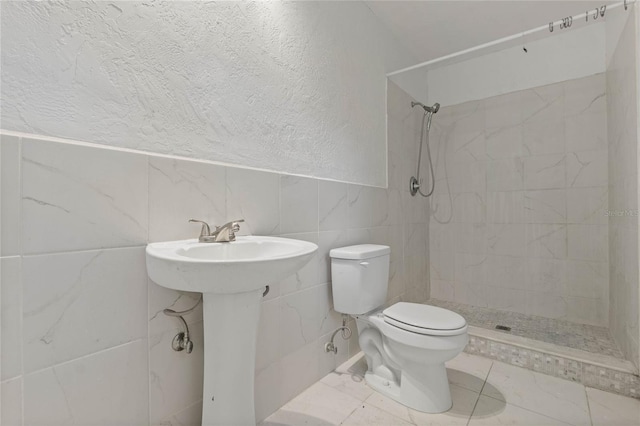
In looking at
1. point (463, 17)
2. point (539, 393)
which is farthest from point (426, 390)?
point (463, 17)

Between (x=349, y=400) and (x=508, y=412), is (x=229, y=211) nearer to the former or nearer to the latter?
(x=349, y=400)

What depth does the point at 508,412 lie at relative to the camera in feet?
4.59

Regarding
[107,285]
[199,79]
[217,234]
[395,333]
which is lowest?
[395,333]

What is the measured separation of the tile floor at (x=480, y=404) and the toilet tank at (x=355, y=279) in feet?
1.36

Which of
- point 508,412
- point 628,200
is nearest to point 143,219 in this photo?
point 508,412

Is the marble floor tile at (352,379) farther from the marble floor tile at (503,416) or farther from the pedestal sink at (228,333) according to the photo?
the pedestal sink at (228,333)

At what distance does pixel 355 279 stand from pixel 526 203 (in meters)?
1.85

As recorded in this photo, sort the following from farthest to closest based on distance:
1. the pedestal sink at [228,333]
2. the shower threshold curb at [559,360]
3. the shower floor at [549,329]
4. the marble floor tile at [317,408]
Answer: the shower floor at [549,329], the shower threshold curb at [559,360], the marble floor tile at [317,408], the pedestal sink at [228,333]

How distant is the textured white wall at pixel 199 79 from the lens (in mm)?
783

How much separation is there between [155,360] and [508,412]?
157cm

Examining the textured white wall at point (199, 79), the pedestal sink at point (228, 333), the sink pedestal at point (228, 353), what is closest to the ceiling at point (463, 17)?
the textured white wall at point (199, 79)

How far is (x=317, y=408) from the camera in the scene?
55.4 inches

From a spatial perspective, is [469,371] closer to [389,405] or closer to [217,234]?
[389,405]

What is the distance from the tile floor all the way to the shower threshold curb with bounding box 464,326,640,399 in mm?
48
